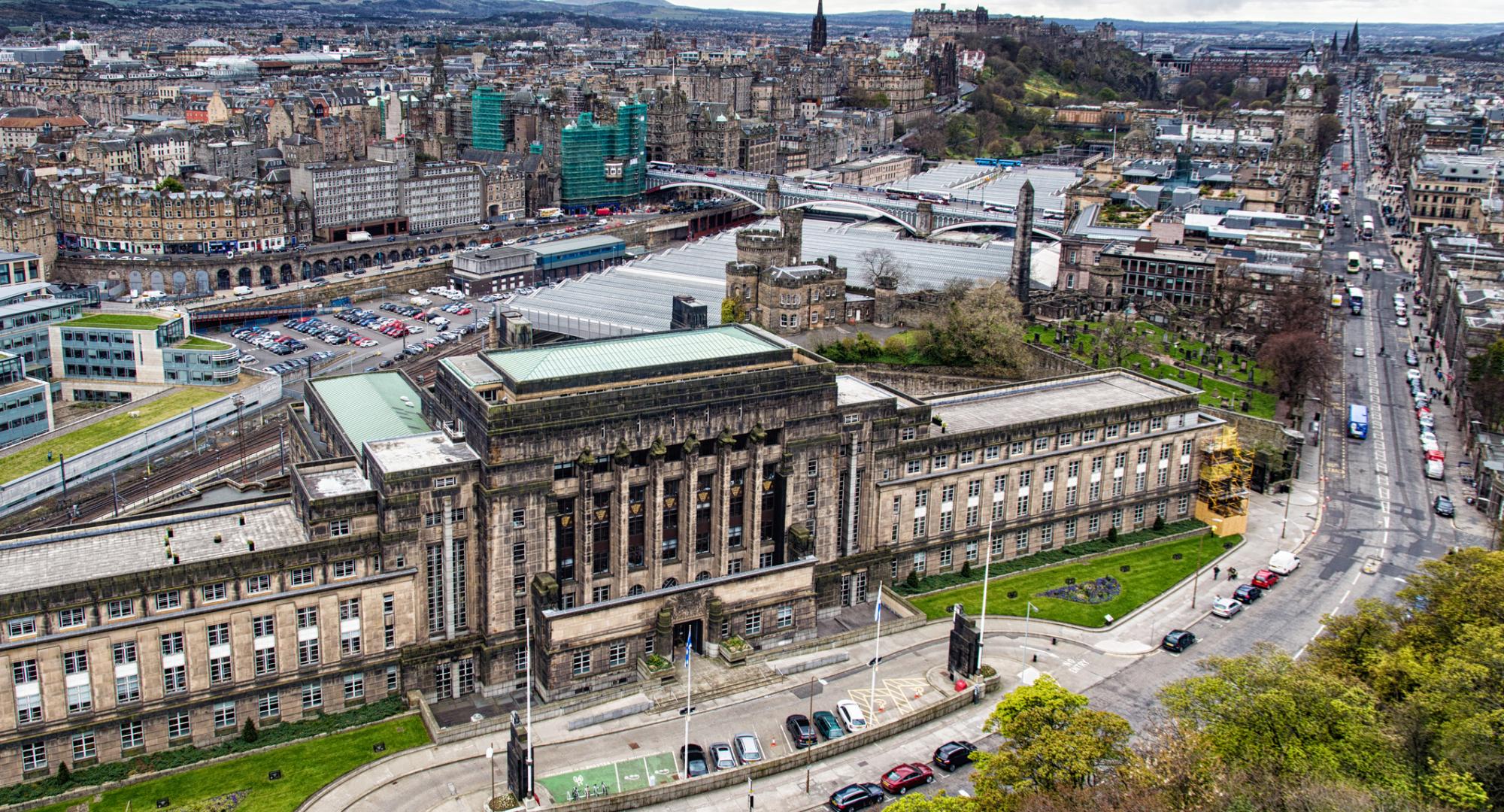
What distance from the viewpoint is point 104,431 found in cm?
12669

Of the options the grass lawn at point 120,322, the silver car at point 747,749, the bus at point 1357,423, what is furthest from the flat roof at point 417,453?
the bus at point 1357,423

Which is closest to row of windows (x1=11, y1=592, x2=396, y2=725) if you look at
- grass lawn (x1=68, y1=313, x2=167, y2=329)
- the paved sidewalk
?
the paved sidewalk

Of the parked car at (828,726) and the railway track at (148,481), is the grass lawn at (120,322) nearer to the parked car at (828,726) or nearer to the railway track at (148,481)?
the railway track at (148,481)

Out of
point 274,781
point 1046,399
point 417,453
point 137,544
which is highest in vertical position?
point 417,453

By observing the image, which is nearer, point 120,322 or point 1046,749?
point 1046,749

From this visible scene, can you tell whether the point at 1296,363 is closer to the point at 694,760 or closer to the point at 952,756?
the point at 952,756

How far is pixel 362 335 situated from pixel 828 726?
116442 mm

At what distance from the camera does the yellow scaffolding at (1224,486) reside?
107312 millimetres

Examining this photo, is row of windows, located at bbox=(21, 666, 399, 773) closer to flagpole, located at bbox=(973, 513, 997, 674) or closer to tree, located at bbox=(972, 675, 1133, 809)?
flagpole, located at bbox=(973, 513, 997, 674)

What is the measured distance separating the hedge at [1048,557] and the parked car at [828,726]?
2006cm

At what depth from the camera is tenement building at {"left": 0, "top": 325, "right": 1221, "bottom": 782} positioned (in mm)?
69812

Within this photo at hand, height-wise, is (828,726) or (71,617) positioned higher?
(71,617)

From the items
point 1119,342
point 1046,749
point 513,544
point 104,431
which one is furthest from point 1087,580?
point 104,431

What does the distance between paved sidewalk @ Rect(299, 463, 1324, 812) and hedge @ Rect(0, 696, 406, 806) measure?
490cm
